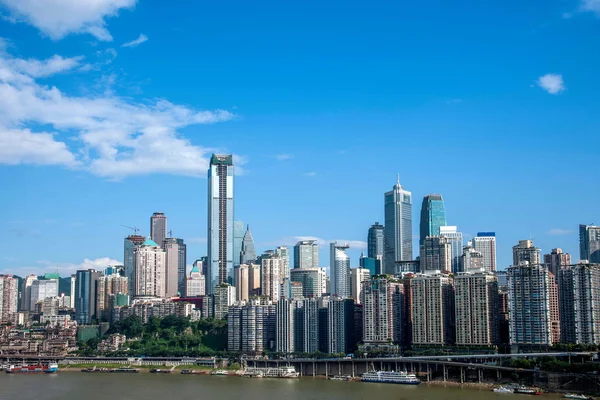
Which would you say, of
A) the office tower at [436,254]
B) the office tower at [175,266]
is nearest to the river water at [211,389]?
the office tower at [436,254]

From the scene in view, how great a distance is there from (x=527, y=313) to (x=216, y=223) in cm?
5989

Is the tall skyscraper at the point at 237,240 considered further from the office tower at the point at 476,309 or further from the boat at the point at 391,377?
the boat at the point at 391,377

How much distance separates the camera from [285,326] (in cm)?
6431

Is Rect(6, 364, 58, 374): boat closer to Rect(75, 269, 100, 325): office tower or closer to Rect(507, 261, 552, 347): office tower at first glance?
Rect(75, 269, 100, 325): office tower

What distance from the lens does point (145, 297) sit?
9569 centimetres

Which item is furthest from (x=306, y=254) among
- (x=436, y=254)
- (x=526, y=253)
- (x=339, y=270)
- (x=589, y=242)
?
(x=526, y=253)

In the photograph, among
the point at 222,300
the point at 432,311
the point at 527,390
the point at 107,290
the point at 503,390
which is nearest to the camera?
the point at 527,390

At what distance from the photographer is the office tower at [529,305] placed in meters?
52.1

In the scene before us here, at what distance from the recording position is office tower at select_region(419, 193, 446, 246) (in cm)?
10550

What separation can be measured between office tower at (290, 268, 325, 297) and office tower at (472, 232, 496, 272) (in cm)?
1862

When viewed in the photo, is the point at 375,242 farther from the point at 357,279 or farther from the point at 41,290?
the point at 41,290

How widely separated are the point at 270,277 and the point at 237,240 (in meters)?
24.8

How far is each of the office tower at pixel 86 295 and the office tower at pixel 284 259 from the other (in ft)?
74.0

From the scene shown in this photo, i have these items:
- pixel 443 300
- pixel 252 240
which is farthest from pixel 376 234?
pixel 443 300
